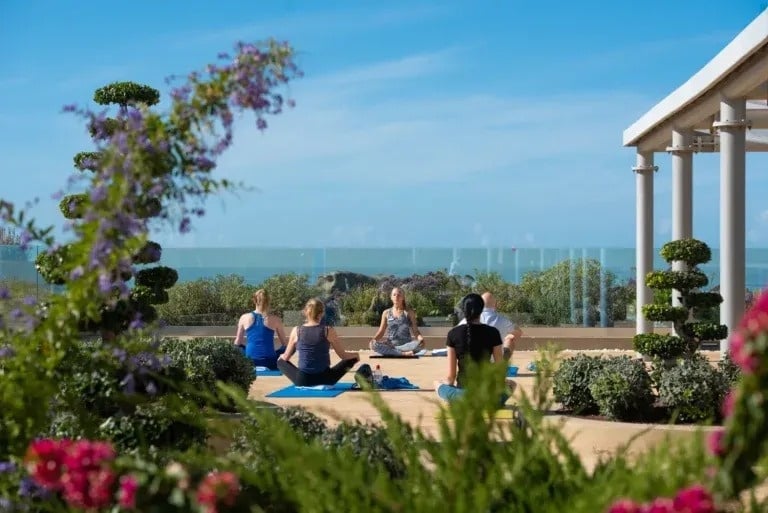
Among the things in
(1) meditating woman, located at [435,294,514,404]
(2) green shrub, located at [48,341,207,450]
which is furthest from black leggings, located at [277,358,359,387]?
(2) green shrub, located at [48,341,207,450]

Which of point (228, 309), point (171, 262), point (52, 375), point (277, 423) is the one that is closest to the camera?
point (277, 423)

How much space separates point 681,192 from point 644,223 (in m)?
1.89

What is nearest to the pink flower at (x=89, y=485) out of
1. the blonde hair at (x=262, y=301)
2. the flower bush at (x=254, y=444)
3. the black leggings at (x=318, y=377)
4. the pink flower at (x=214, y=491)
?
the flower bush at (x=254, y=444)

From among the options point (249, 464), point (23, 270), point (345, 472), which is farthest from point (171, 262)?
point (345, 472)

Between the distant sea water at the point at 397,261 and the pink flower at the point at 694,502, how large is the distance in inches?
809

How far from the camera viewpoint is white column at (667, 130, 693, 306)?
15867mm

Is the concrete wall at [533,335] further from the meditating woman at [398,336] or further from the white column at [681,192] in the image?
the white column at [681,192]

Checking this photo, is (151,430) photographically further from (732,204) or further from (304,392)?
(732,204)

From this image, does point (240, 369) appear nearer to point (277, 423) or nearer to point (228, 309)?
point (277, 423)

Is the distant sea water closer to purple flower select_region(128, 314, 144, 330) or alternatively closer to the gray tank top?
the gray tank top

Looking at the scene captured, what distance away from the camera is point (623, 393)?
28.8 ft

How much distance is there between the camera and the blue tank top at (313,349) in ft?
39.8

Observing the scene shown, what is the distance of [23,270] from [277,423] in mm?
17764

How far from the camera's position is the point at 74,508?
288 centimetres
